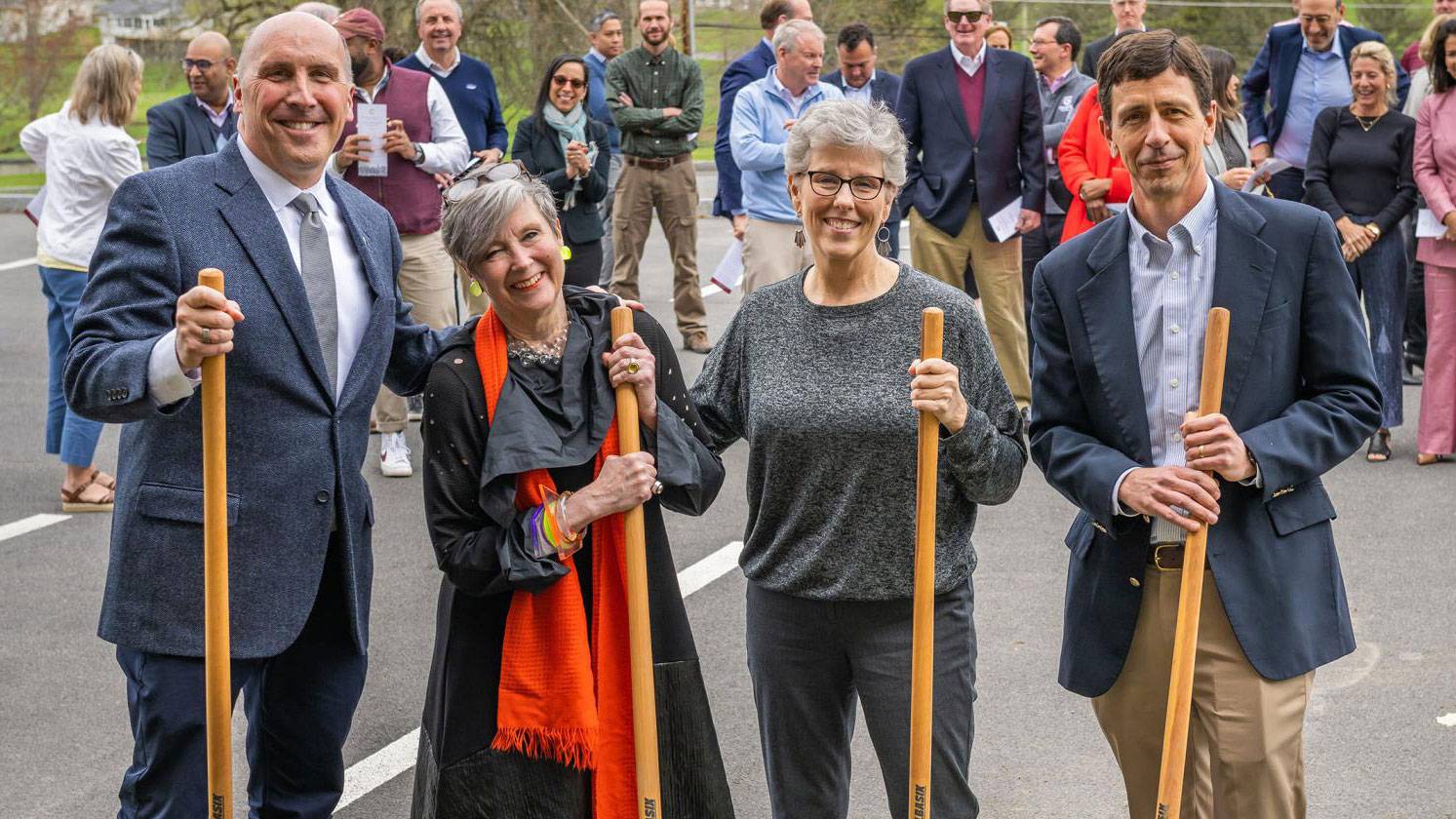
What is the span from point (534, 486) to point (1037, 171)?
20.1 ft

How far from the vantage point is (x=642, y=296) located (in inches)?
527

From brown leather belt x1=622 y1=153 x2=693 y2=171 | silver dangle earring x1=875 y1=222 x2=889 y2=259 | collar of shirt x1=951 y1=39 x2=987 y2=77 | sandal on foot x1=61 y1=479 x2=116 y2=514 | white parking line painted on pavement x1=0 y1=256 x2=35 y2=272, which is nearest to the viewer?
silver dangle earring x1=875 y1=222 x2=889 y2=259

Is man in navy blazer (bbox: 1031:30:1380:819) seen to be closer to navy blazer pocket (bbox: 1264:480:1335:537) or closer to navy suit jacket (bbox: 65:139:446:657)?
navy blazer pocket (bbox: 1264:480:1335:537)

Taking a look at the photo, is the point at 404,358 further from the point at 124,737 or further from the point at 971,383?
the point at 124,737

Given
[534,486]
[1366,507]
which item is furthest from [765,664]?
[1366,507]

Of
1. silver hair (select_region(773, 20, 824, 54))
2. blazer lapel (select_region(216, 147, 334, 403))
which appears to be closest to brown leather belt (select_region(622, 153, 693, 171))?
silver hair (select_region(773, 20, 824, 54))

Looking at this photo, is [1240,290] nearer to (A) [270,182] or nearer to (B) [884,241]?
(B) [884,241]

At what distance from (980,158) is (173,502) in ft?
20.2

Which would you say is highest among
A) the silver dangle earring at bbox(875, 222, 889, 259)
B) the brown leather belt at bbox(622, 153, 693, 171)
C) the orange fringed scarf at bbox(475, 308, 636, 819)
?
the silver dangle earring at bbox(875, 222, 889, 259)

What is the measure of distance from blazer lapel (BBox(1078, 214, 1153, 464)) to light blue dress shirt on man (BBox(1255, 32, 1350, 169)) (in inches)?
270

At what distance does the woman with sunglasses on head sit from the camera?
9352 millimetres

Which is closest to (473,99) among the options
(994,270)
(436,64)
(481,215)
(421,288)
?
(436,64)

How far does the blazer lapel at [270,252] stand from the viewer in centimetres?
326

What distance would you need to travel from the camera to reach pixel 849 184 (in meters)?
3.32
